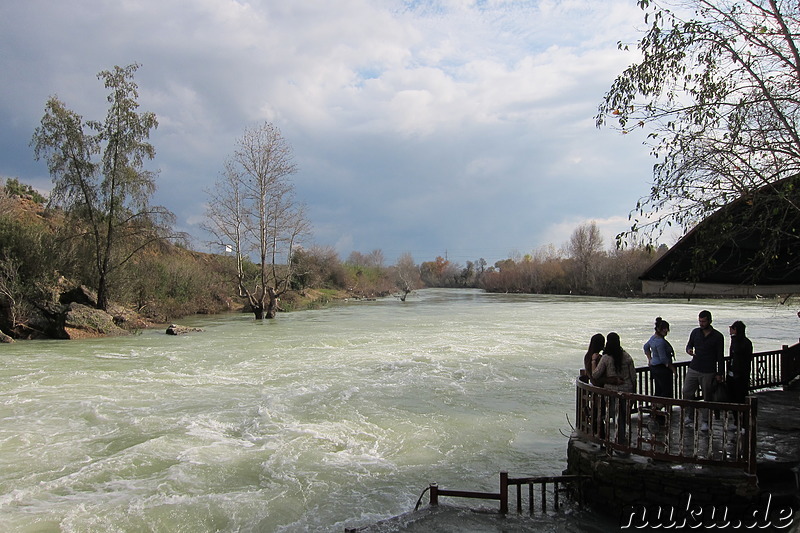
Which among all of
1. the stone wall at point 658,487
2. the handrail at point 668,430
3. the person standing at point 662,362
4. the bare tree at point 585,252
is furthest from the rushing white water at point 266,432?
the bare tree at point 585,252

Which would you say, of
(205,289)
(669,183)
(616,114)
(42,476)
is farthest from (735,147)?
(205,289)

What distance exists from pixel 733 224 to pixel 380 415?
8.06 meters

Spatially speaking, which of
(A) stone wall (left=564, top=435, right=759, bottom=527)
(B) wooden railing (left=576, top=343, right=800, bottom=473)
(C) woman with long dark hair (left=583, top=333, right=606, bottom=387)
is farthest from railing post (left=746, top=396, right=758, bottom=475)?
(C) woman with long dark hair (left=583, top=333, right=606, bottom=387)

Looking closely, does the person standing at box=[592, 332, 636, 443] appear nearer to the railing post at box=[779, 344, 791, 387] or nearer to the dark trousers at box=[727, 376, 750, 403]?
the dark trousers at box=[727, 376, 750, 403]

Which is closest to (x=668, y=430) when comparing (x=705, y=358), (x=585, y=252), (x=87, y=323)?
(x=705, y=358)

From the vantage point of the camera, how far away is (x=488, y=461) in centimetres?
909

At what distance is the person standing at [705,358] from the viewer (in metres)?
7.91

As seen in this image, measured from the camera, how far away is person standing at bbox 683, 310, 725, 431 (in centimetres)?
791

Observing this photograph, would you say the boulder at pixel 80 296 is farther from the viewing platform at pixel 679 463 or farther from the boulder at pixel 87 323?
the viewing platform at pixel 679 463

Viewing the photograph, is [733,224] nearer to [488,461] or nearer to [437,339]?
[488,461]

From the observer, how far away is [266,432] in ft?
34.7

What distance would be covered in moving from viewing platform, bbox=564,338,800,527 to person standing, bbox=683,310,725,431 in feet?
2.41

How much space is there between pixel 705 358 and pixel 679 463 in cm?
245

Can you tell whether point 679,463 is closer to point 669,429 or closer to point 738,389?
point 669,429
